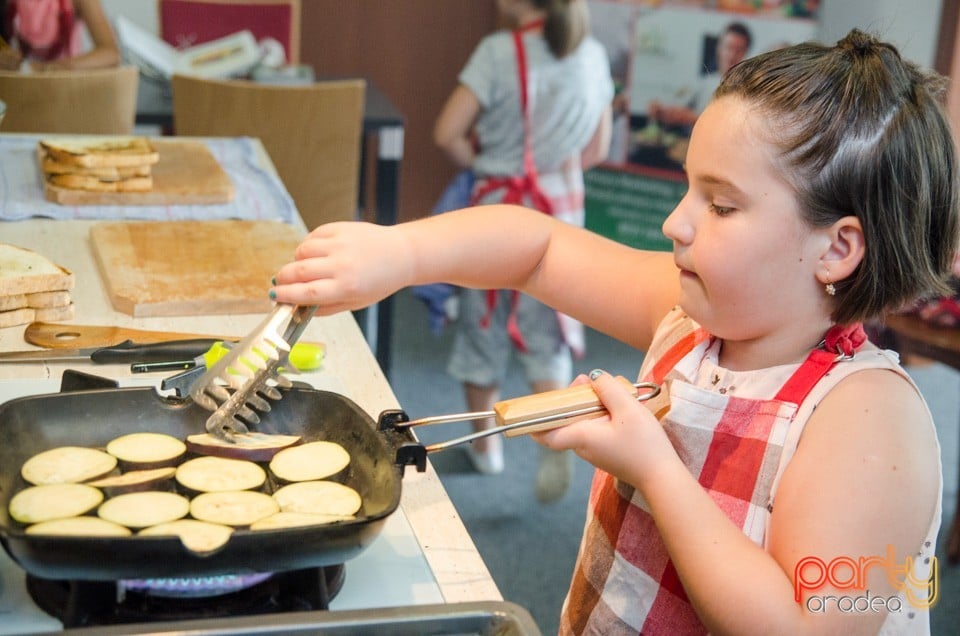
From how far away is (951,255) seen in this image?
0.96 metres

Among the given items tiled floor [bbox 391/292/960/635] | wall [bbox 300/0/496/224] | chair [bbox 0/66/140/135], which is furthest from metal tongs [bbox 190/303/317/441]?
wall [bbox 300/0/496/224]

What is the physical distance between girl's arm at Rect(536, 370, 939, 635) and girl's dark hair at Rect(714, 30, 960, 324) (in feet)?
0.36

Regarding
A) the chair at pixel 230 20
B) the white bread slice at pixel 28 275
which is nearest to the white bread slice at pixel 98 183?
the white bread slice at pixel 28 275

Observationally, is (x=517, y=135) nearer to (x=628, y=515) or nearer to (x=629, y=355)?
(x=629, y=355)

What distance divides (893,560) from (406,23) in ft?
13.3

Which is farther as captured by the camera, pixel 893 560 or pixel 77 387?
pixel 77 387

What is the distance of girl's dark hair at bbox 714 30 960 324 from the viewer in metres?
0.89

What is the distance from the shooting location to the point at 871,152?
35.0 inches

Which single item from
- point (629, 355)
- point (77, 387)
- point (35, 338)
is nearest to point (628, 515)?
point (77, 387)

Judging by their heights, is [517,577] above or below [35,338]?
below

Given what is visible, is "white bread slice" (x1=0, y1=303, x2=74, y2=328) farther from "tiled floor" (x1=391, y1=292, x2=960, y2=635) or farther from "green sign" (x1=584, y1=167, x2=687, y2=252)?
"green sign" (x1=584, y1=167, x2=687, y2=252)

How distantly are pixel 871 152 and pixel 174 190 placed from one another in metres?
1.24

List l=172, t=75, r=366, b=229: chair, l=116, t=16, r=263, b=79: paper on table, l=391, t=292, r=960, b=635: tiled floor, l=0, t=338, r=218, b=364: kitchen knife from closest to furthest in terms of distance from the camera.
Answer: l=0, t=338, r=218, b=364: kitchen knife < l=391, t=292, r=960, b=635: tiled floor < l=172, t=75, r=366, b=229: chair < l=116, t=16, r=263, b=79: paper on table

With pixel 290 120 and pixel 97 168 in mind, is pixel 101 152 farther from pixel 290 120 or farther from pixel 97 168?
pixel 290 120
